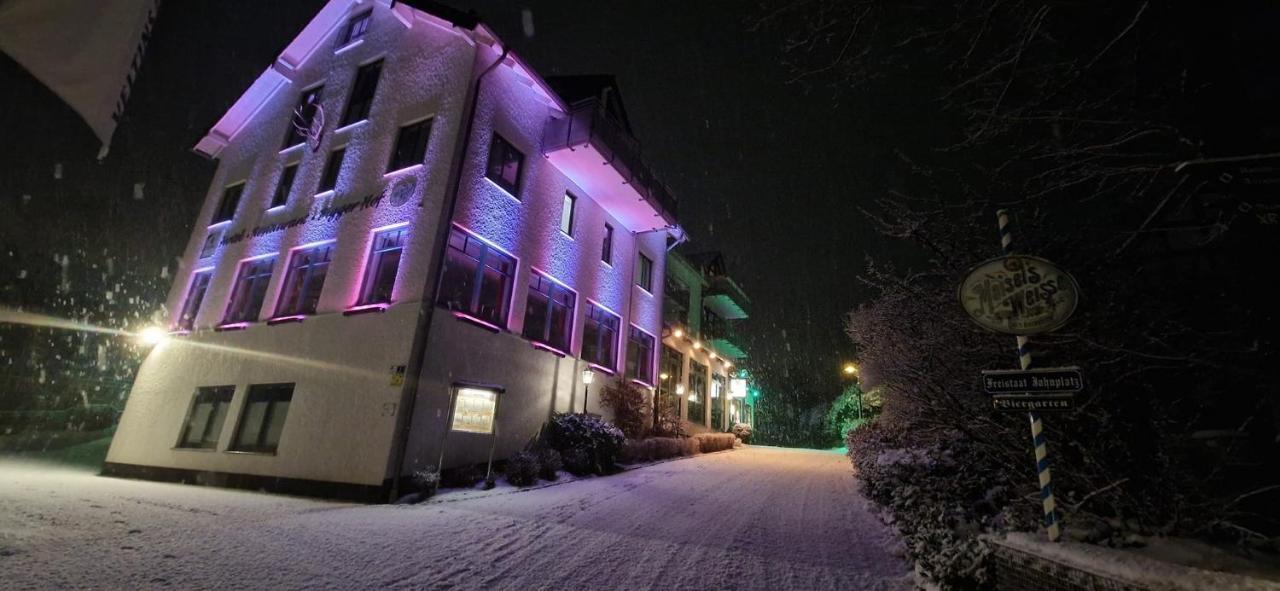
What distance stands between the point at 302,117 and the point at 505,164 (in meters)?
7.01

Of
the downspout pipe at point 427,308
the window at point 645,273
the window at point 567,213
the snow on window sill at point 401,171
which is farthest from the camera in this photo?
the window at point 645,273

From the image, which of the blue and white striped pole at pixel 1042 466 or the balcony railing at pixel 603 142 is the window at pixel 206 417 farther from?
the blue and white striped pole at pixel 1042 466

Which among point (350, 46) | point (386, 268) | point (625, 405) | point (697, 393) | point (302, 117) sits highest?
point (350, 46)

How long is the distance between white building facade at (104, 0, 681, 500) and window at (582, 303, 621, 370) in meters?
0.07

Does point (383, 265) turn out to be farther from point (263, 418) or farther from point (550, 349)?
point (550, 349)

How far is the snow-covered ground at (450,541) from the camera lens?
462 centimetres

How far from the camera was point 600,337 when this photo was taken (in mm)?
16516

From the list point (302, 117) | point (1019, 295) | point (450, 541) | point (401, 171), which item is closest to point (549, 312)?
point (401, 171)

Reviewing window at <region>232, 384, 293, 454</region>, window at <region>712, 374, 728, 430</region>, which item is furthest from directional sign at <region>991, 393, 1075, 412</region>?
window at <region>712, 374, 728, 430</region>

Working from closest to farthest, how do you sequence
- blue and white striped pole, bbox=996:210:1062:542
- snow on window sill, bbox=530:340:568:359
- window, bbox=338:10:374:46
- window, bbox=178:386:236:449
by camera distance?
blue and white striped pole, bbox=996:210:1062:542, window, bbox=178:386:236:449, snow on window sill, bbox=530:340:568:359, window, bbox=338:10:374:46

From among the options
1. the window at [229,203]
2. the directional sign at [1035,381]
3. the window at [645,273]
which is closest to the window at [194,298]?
the window at [229,203]

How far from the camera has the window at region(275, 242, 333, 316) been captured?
12.2 meters

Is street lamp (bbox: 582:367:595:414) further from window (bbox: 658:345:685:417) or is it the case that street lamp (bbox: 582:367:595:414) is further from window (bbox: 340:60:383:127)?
window (bbox: 340:60:383:127)

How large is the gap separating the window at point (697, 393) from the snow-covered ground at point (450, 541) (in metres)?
16.0
